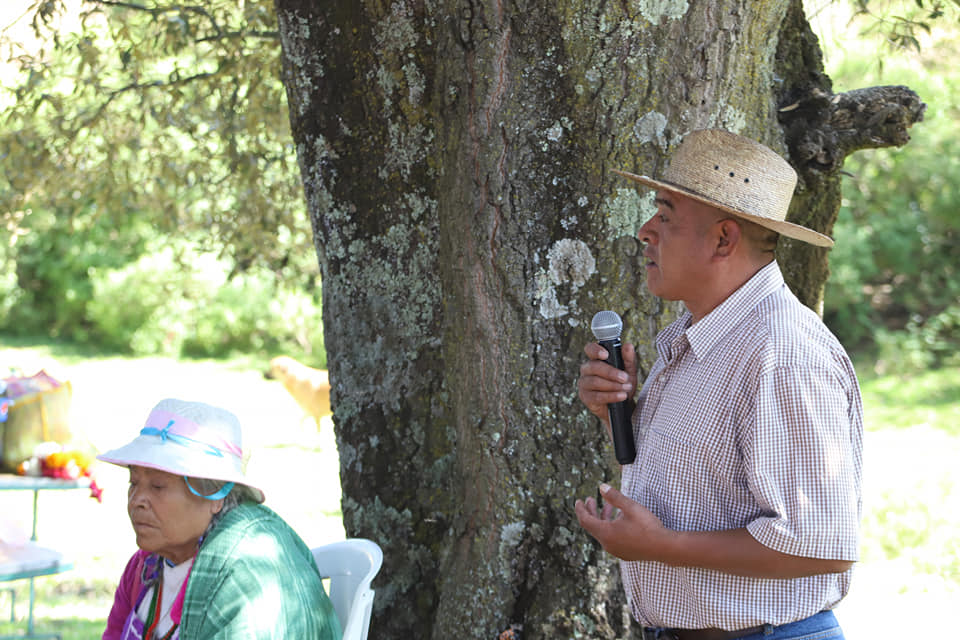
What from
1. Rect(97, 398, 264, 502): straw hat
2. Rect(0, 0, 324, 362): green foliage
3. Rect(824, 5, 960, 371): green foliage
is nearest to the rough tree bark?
Rect(97, 398, 264, 502): straw hat

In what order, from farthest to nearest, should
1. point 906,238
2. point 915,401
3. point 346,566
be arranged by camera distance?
point 906,238 < point 915,401 < point 346,566

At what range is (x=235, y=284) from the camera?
19.4 metres

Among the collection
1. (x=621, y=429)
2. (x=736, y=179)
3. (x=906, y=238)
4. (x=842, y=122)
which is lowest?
(x=621, y=429)

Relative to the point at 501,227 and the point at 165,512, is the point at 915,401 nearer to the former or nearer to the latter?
the point at 501,227

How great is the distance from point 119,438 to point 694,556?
11225 mm

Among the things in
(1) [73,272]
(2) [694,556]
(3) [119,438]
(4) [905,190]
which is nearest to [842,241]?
(4) [905,190]

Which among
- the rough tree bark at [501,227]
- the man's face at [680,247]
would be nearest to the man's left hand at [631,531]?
the man's face at [680,247]

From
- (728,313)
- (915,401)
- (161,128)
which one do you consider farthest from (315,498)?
(728,313)

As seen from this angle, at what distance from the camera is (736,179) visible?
209cm

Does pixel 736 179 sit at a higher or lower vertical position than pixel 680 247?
higher

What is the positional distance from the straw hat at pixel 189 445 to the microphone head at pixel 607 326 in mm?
1055

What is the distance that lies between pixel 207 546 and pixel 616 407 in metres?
1.12

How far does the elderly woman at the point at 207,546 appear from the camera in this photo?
2523mm

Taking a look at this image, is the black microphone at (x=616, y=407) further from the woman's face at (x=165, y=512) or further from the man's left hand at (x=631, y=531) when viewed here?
the woman's face at (x=165, y=512)
